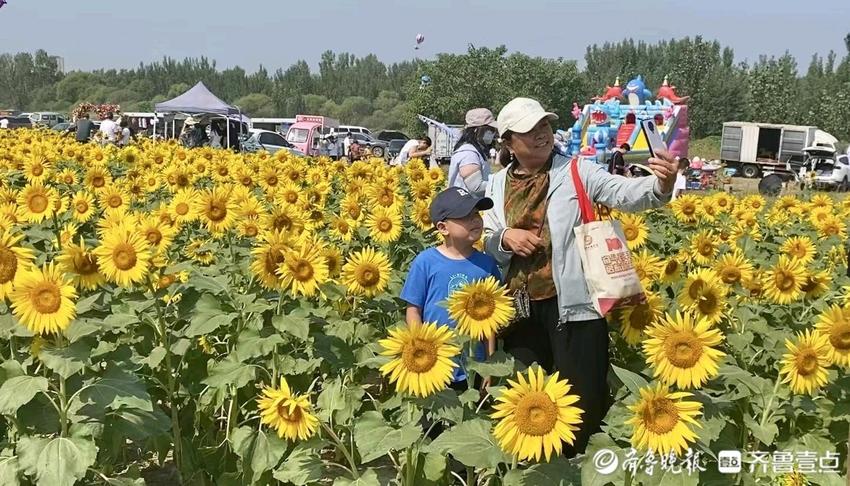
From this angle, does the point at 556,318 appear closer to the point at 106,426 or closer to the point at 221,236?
the point at 106,426

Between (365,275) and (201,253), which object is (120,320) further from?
(201,253)

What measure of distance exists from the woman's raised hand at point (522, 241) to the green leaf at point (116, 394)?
1.30 metres

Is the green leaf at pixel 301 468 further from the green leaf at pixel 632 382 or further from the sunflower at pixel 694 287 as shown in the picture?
the sunflower at pixel 694 287

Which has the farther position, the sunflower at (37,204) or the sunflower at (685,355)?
the sunflower at (37,204)

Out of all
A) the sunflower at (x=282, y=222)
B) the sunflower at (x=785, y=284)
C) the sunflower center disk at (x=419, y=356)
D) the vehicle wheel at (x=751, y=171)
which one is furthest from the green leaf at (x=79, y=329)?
the vehicle wheel at (x=751, y=171)

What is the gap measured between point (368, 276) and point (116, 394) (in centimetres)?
110

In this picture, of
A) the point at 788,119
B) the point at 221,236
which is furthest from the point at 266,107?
the point at 221,236

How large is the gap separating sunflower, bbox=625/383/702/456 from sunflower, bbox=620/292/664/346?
1032mm

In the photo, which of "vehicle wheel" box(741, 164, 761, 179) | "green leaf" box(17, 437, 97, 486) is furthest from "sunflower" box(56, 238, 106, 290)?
"vehicle wheel" box(741, 164, 761, 179)

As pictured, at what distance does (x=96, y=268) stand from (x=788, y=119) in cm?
6492

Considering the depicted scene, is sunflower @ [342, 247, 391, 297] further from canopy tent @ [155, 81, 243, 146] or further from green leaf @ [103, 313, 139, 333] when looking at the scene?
canopy tent @ [155, 81, 243, 146]

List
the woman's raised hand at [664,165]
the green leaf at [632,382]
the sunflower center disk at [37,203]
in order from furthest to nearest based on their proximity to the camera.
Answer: the sunflower center disk at [37,203], the woman's raised hand at [664,165], the green leaf at [632,382]

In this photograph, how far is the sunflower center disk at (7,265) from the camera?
2.46 meters

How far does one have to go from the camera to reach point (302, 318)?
9.14 feet
